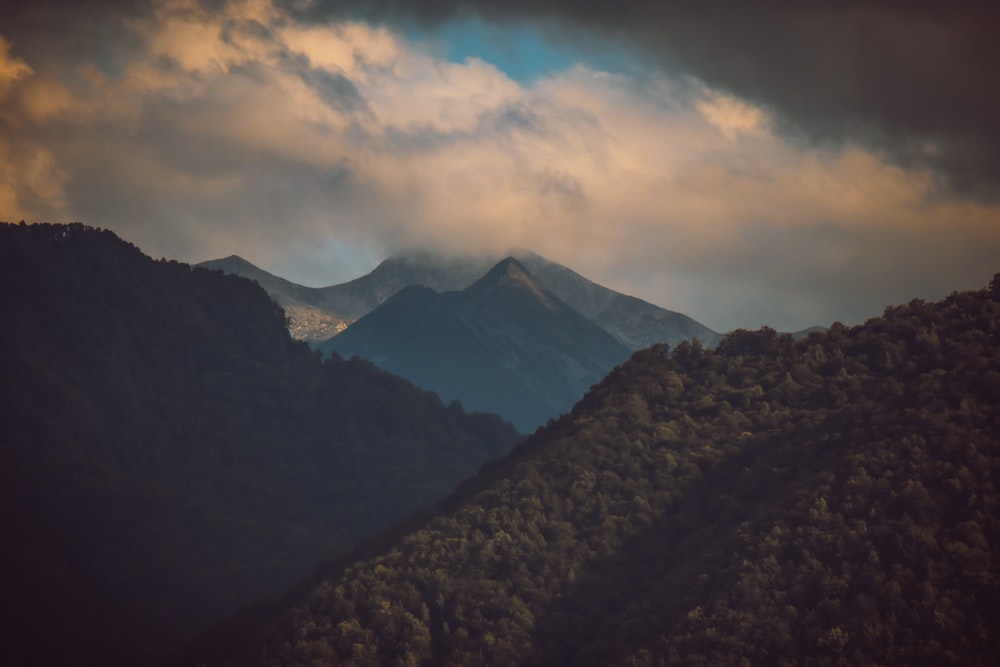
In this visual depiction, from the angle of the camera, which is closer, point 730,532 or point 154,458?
point 730,532

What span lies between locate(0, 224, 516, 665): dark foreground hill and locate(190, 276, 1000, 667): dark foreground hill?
23594mm

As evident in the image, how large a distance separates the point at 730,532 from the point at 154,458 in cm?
8792

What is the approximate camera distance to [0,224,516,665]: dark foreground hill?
122 m

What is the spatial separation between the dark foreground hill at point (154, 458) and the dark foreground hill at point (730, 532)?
929 inches

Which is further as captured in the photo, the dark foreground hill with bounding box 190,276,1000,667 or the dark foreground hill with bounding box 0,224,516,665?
the dark foreground hill with bounding box 0,224,516,665

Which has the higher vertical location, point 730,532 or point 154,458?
point 154,458

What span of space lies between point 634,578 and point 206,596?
49550 mm

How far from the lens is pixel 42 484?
137 m

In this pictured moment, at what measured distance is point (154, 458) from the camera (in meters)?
162

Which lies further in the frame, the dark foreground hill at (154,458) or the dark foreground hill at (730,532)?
the dark foreground hill at (154,458)

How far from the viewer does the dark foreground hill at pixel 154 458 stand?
12250 centimetres

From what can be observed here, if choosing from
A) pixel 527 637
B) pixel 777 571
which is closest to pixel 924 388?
pixel 777 571

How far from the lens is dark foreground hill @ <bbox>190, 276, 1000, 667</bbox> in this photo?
279ft

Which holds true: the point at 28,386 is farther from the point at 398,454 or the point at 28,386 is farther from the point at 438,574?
the point at 438,574
